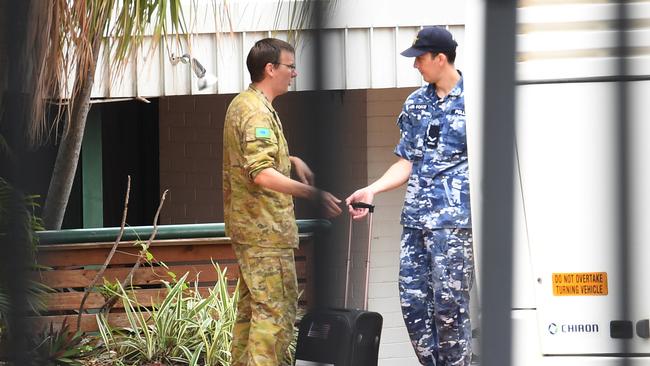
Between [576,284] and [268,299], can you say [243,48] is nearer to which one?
[268,299]

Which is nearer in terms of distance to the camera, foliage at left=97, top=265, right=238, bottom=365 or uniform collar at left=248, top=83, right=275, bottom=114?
uniform collar at left=248, top=83, right=275, bottom=114

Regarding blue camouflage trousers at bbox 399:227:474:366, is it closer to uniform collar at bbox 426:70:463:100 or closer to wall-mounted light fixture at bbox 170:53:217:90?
uniform collar at bbox 426:70:463:100

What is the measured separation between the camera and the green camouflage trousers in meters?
A: 4.96

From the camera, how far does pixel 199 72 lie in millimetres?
7023

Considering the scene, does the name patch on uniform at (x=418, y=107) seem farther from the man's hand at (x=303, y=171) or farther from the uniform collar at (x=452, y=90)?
the man's hand at (x=303, y=171)

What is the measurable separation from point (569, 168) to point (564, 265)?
474 millimetres

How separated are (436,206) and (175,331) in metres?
2.06

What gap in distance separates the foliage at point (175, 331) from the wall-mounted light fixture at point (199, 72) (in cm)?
121

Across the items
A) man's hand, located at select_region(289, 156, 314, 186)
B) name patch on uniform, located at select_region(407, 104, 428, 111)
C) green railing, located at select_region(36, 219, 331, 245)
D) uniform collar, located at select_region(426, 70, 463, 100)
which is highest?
uniform collar, located at select_region(426, 70, 463, 100)

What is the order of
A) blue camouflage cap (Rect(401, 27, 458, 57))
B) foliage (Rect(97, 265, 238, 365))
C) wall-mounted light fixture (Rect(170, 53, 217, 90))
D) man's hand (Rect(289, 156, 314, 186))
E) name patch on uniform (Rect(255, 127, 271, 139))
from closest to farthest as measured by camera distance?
man's hand (Rect(289, 156, 314, 186)), name patch on uniform (Rect(255, 127, 271, 139)), blue camouflage cap (Rect(401, 27, 458, 57)), foliage (Rect(97, 265, 238, 365)), wall-mounted light fixture (Rect(170, 53, 217, 90))

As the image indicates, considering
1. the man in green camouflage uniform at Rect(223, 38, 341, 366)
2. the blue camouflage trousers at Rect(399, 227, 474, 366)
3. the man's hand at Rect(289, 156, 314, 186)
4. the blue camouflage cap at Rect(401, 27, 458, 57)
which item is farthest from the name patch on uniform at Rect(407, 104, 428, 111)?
the man's hand at Rect(289, 156, 314, 186)

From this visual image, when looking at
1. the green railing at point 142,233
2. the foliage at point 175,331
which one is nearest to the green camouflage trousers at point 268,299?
the foliage at point 175,331

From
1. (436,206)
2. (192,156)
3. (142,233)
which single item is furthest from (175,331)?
(192,156)

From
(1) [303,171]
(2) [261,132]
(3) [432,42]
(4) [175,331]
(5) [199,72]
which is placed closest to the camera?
(1) [303,171]
